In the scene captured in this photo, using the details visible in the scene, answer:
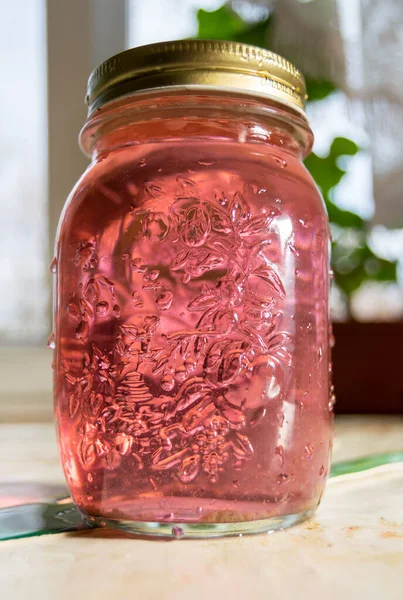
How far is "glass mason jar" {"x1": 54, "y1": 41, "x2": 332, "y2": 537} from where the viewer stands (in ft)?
Result: 1.42

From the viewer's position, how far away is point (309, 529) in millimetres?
456

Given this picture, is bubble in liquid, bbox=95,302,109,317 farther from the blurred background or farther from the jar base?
the blurred background

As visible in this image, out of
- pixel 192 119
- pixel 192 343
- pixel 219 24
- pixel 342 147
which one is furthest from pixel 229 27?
pixel 192 343

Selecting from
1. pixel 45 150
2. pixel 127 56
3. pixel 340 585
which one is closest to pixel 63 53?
pixel 45 150

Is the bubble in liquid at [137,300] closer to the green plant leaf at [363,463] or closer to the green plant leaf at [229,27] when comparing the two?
the green plant leaf at [363,463]

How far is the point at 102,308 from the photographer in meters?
0.45

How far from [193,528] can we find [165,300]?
153 mm

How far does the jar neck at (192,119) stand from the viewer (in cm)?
46

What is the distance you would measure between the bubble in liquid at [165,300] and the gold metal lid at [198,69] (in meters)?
0.14

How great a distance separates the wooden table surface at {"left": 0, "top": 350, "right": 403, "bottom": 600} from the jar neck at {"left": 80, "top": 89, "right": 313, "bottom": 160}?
284mm

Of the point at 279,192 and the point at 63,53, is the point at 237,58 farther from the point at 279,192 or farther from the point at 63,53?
the point at 63,53

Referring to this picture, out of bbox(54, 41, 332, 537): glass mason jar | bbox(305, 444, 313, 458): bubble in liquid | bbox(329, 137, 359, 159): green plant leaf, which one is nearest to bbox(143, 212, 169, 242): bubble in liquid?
bbox(54, 41, 332, 537): glass mason jar

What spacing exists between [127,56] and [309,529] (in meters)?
0.37

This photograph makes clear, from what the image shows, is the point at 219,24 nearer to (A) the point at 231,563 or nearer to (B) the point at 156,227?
(B) the point at 156,227
